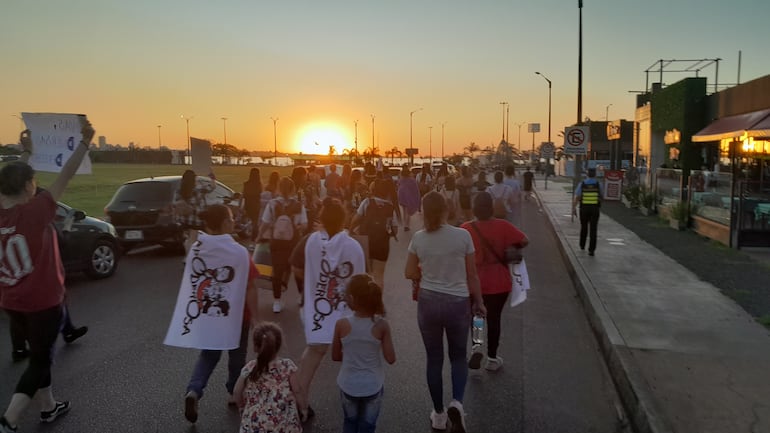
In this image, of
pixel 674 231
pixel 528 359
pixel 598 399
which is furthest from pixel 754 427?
pixel 674 231

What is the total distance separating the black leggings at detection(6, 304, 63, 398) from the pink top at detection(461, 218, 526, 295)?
3.41 metres

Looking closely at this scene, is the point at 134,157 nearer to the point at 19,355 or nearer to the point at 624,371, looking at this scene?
the point at 19,355

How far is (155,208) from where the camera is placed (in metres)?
12.6

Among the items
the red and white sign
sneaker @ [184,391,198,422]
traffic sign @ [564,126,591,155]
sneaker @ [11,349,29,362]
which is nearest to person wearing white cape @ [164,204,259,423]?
sneaker @ [184,391,198,422]

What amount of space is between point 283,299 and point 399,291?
1830 mm

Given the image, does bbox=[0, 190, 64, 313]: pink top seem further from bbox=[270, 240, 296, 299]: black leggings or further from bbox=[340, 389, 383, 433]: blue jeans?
bbox=[270, 240, 296, 299]: black leggings

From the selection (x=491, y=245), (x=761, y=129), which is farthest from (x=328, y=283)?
(x=761, y=129)

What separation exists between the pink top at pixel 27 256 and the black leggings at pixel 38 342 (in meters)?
0.07

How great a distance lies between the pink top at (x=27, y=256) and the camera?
14.1 ft

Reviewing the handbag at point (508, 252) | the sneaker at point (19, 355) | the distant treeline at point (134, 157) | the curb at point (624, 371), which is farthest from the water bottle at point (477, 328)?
the distant treeline at point (134, 157)

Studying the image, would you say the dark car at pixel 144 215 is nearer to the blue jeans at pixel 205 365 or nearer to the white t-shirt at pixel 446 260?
the blue jeans at pixel 205 365

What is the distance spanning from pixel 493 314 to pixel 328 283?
1.86 meters

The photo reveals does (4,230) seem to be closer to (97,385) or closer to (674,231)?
(97,385)

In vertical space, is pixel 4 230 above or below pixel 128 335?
above
